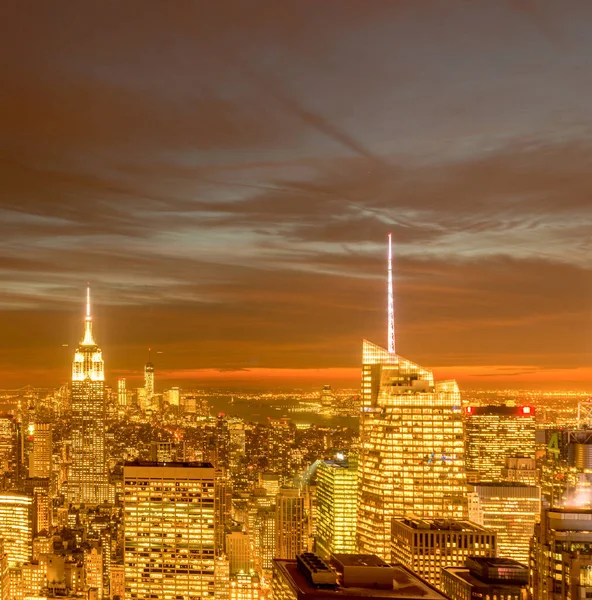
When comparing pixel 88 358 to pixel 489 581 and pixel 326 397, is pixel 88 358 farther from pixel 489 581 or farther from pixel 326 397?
pixel 489 581

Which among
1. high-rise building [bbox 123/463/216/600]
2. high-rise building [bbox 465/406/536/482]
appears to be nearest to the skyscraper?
high-rise building [bbox 465/406/536/482]

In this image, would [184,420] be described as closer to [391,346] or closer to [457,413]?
[391,346]

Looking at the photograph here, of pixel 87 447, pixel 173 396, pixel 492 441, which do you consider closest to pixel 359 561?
pixel 173 396

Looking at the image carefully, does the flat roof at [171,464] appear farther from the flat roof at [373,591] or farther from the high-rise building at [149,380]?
the flat roof at [373,591]

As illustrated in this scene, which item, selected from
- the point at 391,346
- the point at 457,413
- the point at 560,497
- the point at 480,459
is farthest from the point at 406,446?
the point at 391,346

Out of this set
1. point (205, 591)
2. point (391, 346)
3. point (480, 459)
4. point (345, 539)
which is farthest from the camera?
point (480, 459)

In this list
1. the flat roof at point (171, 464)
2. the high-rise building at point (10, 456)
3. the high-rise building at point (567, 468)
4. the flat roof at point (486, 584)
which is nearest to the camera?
the flat roof at point (486, 584)

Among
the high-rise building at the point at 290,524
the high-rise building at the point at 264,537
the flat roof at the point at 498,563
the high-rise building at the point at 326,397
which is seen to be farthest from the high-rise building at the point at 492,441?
the flat roof at the point at 498,563
